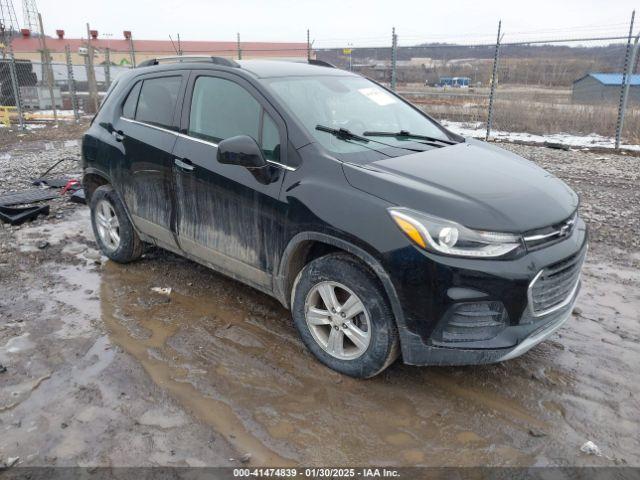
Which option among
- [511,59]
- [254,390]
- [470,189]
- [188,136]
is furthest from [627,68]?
[254,390]

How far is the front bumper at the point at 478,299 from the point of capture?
2678mm

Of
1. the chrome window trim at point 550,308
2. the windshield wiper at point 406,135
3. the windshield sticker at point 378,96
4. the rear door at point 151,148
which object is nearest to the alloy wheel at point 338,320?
the chrome window trim at point 550,308

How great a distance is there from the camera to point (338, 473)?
2508 millimetres

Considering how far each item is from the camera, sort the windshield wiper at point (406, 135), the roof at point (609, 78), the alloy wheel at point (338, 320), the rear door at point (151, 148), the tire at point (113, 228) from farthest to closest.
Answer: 1. the roof at point (609, 78)
2. the tire at point (113, 228)
3. the rear door at point (151, 148)
4. the windshield wiper at point (406, 135)
5. the alloy wheel at point (338, 320)

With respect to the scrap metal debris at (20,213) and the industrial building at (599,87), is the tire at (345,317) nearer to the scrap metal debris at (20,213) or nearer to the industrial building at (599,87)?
the scrap metal debris at (20,213)

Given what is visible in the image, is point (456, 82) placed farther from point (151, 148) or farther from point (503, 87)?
point (151, 148)

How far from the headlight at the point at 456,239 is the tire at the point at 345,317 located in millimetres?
404

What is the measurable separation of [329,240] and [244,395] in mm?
1075

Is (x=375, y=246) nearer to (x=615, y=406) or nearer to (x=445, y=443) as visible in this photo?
(x=445, y=443)

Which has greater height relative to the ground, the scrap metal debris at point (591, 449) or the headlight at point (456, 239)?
the headlight at point (456, 239)

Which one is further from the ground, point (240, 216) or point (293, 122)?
point (293, 122)

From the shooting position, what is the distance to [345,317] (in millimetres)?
3141

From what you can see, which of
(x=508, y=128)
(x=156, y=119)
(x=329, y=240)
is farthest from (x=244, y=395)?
(x=508, y=128)

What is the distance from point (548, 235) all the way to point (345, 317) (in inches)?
50.5
